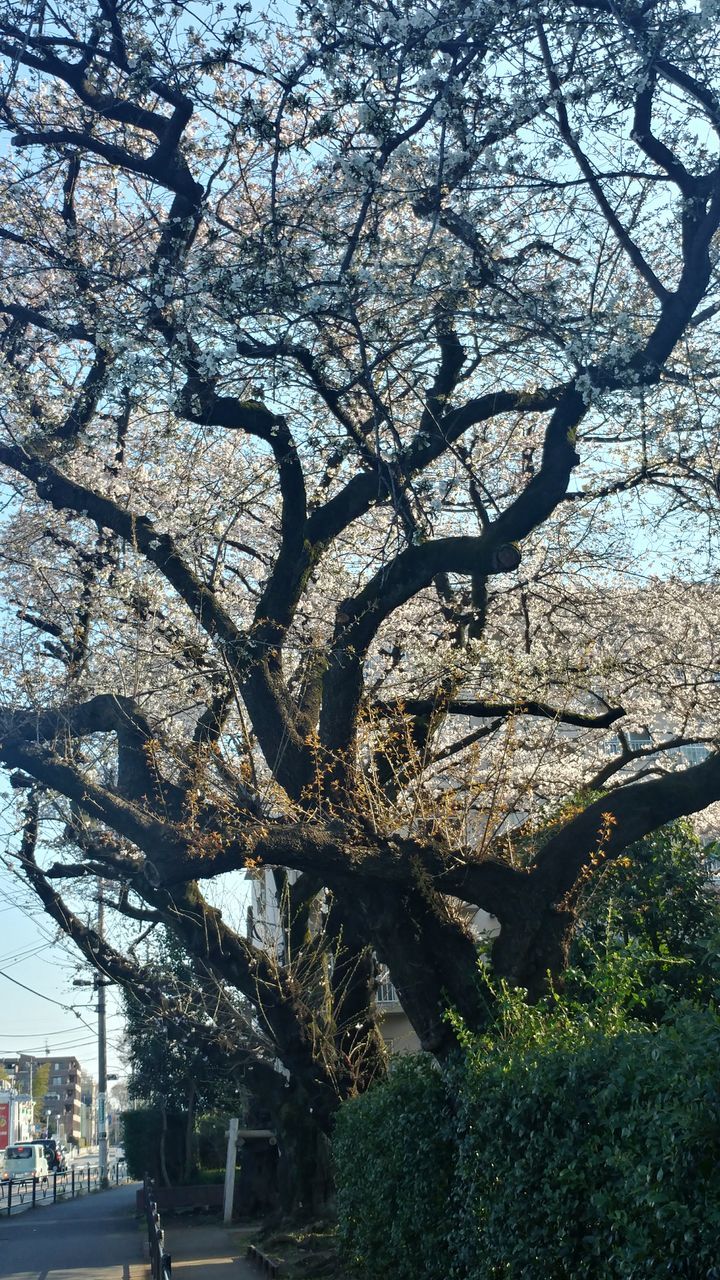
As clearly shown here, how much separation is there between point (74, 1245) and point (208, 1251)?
3508mm

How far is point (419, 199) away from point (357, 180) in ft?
1.53

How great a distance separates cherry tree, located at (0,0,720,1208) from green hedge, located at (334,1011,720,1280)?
1.29 meters

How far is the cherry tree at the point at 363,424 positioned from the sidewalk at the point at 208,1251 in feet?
7.24

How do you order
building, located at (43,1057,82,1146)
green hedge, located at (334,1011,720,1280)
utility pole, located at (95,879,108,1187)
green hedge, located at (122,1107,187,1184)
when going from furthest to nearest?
building, located at (43,1057,82,1146) → utility pole, located at (95,879,108,1187) → green hedge, located at (122,1107,187,1184) → green hedge, located at (334,1011,720,1280)

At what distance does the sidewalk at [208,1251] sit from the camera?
528 inches

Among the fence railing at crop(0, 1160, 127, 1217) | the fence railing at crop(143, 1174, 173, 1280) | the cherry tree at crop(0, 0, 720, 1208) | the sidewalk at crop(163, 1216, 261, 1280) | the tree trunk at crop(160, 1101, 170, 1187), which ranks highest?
the cherry tree at crop(0, 0, 720, 1208)

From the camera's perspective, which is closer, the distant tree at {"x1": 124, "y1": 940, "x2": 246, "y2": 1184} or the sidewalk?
the sidewalk

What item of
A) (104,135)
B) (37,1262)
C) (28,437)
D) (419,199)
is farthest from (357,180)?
(37,1262)

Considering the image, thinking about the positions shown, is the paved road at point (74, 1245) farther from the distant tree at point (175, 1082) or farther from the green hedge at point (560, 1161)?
the green hedge at point (560, 1161)

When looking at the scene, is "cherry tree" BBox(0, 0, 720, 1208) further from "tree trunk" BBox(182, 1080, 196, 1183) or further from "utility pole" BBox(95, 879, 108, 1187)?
"utility pole" BBox(95, 879, 108, 1187)

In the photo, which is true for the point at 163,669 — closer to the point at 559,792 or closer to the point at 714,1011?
the point at 559,792

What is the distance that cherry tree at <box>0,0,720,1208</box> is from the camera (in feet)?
27.7

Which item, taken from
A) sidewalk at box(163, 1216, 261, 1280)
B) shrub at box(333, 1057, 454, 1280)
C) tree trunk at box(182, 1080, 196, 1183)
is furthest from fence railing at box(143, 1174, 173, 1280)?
tree trunk at box(182, 1080, 196, 1183)

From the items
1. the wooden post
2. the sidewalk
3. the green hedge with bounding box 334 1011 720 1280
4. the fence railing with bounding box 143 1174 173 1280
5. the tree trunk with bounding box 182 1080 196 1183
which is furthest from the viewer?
the tree trunk with bounding box 182 1080 196 1183
